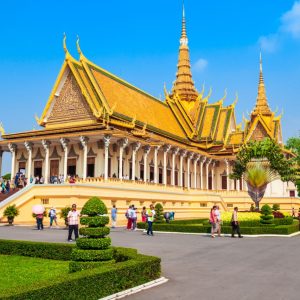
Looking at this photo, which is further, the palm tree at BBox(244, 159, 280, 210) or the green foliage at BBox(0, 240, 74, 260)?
the palm tree at BBox(244, 159, 280, 210)

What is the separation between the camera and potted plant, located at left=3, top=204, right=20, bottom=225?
24.9m

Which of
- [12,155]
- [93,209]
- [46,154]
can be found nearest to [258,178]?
[46,154]

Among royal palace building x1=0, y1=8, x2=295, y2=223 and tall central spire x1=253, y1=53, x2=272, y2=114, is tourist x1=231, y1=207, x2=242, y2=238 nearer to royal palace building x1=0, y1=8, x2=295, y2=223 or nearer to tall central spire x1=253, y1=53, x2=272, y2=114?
royal palace building x1=0, y1=8, x2=295, y2=223

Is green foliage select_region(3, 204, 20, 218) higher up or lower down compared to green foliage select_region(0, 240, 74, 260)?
higher up

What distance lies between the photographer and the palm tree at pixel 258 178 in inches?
1348

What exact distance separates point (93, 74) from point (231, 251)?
27515 millimetres

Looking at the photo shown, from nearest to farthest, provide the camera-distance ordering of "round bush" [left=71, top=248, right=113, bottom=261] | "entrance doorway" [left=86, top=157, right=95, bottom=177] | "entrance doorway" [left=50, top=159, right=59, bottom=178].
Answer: "round bush" [left=71, top=248, right=113, bottom=261] < "entrance doorway" [left=86, top=157, right=95, bottom=177] < "entrance doorway" [left=50, top=159, right=59, bottom=178]

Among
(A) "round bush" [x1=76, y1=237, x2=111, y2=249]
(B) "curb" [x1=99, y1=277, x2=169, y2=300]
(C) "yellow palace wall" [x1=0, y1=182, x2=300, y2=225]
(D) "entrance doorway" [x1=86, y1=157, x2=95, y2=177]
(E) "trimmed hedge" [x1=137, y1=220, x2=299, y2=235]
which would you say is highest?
(D) "entrance doorway" [x1=86, y1=157, x2=95, y2=177]

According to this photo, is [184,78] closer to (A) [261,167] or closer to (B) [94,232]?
(A) [261,167]

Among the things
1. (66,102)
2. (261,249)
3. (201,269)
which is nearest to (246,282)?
(201,269)

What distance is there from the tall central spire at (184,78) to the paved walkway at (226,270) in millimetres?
42965

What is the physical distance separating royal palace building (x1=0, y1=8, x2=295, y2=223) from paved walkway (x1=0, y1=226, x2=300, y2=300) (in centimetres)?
1391

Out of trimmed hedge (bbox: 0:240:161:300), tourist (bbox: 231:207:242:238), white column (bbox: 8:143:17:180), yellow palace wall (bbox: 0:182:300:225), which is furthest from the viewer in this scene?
white column (bbox: 8:143:17:180)

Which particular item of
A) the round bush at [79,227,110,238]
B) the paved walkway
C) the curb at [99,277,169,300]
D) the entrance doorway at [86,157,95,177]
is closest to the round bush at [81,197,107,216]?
the round bush at [79,227,110,238]
